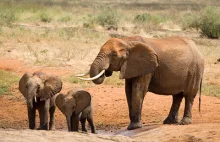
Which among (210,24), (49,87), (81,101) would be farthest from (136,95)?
(210,24)

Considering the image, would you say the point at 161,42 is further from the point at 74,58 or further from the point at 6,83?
the point at 74,58

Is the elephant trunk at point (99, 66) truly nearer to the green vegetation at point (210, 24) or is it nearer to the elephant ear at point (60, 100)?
the elephant ear at point (60, 100)

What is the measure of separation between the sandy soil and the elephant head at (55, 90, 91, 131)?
2.48 ft

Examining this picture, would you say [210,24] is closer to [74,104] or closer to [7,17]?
[7,17]

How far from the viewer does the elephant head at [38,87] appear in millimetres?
12070

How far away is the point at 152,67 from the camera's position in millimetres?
12477

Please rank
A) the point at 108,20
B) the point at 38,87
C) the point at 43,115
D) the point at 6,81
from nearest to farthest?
the point at 38,87
the point at 43,115
the point at 6,81
the point at 108,20

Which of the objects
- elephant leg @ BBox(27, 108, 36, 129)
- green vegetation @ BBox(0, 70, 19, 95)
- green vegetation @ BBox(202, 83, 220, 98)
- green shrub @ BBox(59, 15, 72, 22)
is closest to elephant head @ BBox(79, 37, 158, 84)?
elephant leg @ BBox(27, 108, 36, 129)

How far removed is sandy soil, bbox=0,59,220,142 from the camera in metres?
9.70

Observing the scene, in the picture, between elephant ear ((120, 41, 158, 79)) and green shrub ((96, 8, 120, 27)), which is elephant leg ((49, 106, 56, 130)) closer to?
elephant ear ((120, 41, 158, 79))

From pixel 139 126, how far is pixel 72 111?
113 cm

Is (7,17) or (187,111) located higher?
(187,111)

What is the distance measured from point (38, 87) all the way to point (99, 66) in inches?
42.5

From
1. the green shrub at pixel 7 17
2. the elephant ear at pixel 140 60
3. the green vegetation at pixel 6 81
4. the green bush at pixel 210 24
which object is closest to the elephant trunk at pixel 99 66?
the elephant ear at pixel 140 60
